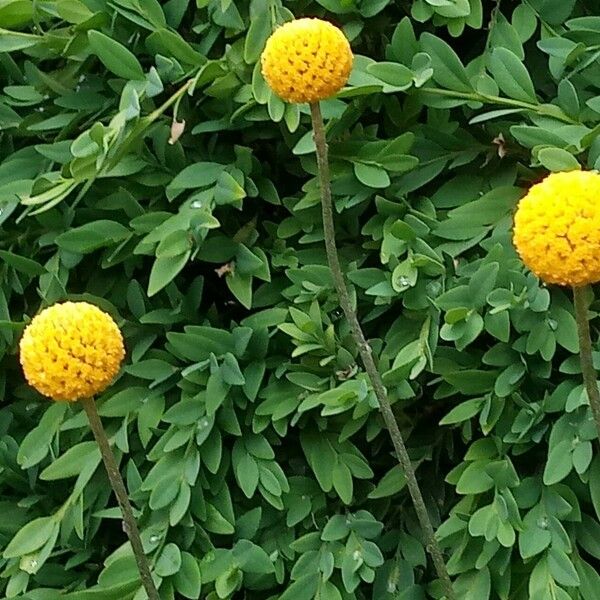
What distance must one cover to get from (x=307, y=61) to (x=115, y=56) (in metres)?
0.41

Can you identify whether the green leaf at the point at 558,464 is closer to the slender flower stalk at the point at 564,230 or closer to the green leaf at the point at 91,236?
the slender flower stalk at the point at 564,230

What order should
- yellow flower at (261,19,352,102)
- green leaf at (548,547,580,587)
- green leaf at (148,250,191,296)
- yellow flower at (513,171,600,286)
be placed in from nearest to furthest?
yellow flower at (513,171,600,286)
yellow flower at (261,19,352,102)
green leaf at (548,547,580,587)
green leaf at (148,250,191,296)

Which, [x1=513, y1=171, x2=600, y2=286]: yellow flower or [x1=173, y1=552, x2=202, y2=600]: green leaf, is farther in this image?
[x1=173, y1=552, x2=202, y2=600]: green leaf

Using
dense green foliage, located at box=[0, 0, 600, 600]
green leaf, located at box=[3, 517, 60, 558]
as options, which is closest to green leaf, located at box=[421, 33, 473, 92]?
dense green foliage, located at box=[0, 0, 600, 600]

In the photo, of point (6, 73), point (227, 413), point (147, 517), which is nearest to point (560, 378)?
point (227, 413)

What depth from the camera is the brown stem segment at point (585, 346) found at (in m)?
0.77

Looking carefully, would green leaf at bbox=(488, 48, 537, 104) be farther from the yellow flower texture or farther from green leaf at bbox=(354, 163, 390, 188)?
the yellow flower texture

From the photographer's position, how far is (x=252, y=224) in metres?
1.28

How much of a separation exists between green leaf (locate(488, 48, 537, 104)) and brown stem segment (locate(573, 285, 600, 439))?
15.8 inches

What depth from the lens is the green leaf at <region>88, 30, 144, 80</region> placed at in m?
1.15

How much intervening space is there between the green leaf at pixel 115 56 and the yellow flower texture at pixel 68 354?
0.44 meters

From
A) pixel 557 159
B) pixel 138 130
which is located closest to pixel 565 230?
pixel 557 159

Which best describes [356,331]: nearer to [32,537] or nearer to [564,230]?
[564,230]

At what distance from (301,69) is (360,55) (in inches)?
16.7
